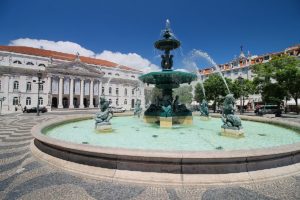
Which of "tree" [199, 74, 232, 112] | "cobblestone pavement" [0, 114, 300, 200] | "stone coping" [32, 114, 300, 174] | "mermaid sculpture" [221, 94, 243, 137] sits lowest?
"cobblestone pavement" [0, 114, 300, 200]

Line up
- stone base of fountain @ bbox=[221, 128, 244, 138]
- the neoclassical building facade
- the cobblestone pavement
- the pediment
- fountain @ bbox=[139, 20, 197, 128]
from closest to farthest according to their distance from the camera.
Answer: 1. the cobblestone pavement
2. stone base of fountain @ bbox=[221, 128, 244, 138]
3. fountain @ bbox=[139, 20, 197, 128]
4. the neoclassical building facade
5. the pediment

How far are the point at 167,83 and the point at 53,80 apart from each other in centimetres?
5367

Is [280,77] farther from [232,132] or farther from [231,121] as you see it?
[232,132]

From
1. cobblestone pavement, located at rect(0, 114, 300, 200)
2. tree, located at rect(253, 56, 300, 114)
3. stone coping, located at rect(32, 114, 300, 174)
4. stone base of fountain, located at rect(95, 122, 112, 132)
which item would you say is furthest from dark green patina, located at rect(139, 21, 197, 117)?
tree, located at rect(253, 56, 300, 114)

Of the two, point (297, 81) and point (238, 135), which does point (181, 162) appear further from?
point (297, 81)

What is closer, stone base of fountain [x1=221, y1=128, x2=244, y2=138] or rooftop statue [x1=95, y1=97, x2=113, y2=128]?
stone base of fountain [x1=221, y1=128, x2=244, y2=138]

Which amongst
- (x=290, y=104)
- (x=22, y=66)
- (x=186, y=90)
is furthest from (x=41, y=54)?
(x=290, y=104)

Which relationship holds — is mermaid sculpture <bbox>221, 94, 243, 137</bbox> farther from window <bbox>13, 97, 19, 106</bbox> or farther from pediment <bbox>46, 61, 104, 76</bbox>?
window <bbox>13, 97, 19, 106</bbox>

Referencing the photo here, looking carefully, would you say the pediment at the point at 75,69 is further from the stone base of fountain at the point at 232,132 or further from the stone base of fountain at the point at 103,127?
the stone base of fountain at the point at 232,132

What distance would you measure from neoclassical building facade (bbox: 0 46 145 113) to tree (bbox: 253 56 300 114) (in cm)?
2793

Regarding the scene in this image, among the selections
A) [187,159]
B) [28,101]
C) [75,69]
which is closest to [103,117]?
[187,159]

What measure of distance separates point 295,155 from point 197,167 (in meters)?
2.71

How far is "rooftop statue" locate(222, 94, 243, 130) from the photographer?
7289 millimetres

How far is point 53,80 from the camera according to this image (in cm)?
5572
